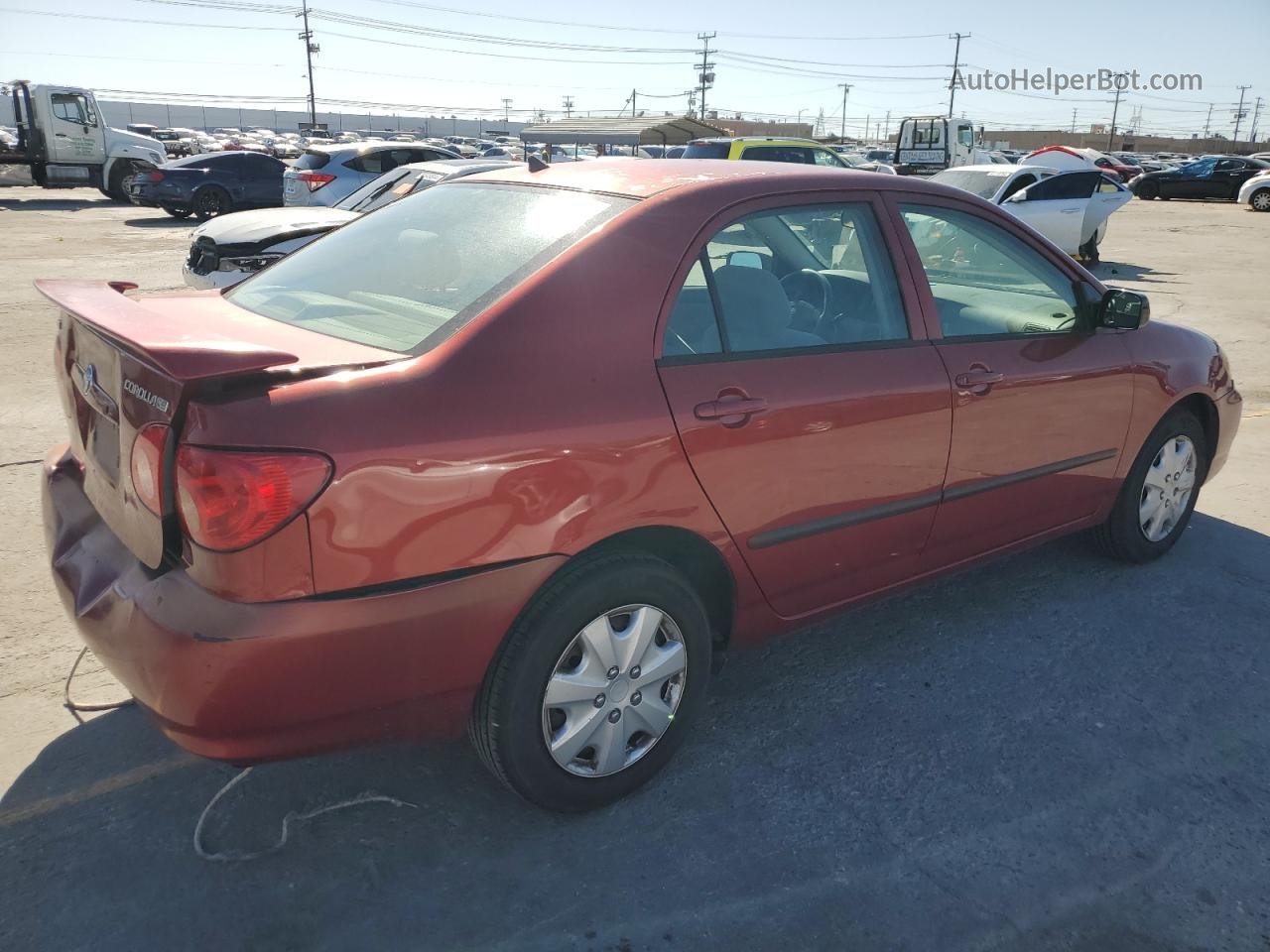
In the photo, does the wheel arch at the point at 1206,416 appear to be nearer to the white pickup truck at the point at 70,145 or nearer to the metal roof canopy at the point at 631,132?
the white pickup truck at the point at 70,145

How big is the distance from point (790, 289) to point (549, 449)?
1.25 m

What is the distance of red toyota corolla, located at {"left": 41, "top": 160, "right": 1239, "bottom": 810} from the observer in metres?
2.11

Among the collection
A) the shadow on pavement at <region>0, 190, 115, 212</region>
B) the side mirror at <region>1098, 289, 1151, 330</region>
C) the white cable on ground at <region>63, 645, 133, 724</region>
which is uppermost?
the side mirror at <region>1098, 289, 1151, 330</region>

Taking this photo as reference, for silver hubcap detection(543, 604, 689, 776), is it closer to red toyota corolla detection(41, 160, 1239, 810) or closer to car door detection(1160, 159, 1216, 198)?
red toyota corolla detection(41, 160, 1239, 810)

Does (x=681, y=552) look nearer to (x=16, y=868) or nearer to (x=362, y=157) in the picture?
(x=16, y=868)

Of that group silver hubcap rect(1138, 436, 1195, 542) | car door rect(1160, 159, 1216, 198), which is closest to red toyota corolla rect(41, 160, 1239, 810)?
silver hubcap rect(1138, 436, 1195, 542)

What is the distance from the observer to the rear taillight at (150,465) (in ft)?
7.05

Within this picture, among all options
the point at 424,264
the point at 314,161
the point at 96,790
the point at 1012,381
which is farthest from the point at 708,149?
the point at 96,790

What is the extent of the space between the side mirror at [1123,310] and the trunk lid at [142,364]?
274cm

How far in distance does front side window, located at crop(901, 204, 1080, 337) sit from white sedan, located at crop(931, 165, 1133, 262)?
40.2 feet

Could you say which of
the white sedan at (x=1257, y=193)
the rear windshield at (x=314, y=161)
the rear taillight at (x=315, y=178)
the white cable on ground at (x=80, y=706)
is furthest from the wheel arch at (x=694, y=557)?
the white sedan at (x=1257, y=193)

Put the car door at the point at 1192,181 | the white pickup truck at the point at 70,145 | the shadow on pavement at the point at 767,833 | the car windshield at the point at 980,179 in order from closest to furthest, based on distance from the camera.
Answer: the shadow on pavement at the point at 767,833
the car windshield at the point at 980,179
the white pickup truck at the point at 70,145
the car door at the point at 1192,181

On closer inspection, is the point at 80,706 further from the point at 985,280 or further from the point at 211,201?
the point at 211,201

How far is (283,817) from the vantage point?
2.62 metres
